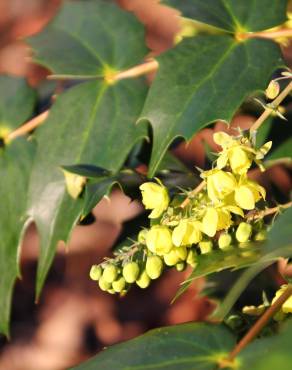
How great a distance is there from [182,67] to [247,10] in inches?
6.4

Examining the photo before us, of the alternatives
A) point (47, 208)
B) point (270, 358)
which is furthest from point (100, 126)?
point (270, 358)

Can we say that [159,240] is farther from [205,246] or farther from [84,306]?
[84,306]

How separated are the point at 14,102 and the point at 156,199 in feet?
2.10

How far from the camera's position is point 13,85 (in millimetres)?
1667

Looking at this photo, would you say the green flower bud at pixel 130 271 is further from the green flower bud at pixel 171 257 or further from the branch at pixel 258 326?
the branch at pixel 258 326

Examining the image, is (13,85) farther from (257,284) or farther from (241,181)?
(241,181)

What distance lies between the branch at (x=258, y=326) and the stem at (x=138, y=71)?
0.61m

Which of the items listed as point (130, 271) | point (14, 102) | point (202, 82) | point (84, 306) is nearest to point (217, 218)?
point (130, 271)

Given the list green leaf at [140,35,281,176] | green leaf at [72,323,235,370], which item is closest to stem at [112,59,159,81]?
green leaf at [140,35,281,176]

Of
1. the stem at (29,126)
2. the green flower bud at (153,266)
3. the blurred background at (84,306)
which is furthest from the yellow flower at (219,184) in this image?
the blurred background at (84,306)

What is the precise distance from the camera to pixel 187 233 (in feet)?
3.34

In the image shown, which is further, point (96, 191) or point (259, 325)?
point (96, 191)

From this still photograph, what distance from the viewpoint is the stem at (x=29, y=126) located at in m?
1.53

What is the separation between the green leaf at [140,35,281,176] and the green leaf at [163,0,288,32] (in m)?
0.03
